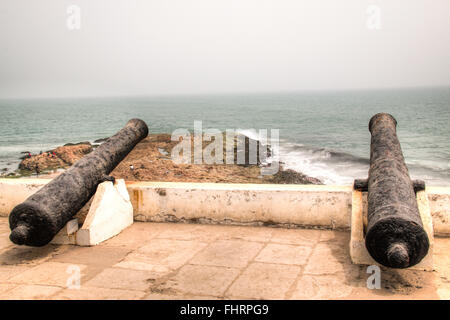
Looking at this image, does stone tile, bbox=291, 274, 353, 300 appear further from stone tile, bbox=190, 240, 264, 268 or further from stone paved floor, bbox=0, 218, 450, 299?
stone tile, bbox=190, 240, 264, 268

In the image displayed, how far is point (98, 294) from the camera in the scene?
12.4 feet

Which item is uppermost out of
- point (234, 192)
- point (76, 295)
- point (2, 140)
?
point (234, 192)

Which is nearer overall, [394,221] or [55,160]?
[394,221]

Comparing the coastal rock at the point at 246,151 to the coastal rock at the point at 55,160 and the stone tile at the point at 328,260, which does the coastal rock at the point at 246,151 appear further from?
the stone tile at the point at 328,260

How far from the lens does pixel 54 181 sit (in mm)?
5102

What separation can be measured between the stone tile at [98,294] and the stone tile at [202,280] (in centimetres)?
28

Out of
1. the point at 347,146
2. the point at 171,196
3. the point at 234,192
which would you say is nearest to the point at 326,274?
the point at 234,192

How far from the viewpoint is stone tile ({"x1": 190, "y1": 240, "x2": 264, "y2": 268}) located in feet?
14.6

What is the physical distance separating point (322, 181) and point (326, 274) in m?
20.4

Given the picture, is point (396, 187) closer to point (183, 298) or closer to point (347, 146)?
point (183, 298)

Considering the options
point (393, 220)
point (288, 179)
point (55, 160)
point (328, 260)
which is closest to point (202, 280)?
point (328, 260)

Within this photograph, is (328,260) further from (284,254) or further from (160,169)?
(160,169)

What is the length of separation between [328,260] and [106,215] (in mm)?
2448

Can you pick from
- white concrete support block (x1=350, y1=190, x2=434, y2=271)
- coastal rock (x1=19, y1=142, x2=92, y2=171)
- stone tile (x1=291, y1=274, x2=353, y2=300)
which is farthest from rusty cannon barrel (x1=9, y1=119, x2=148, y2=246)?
coastal rock (x1=19, y1=142, x2=92, y2=171)
